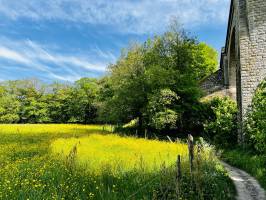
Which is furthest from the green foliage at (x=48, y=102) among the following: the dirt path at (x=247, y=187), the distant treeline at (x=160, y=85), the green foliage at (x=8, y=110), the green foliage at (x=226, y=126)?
the dirt path at (x=247, y=187)

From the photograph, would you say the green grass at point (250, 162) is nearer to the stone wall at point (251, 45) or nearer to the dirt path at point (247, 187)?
the dirt path at point (247, 187)

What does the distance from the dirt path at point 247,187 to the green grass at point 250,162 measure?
0.72 ft

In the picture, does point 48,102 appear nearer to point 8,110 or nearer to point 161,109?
point 8,110

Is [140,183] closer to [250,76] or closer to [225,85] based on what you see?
[250,76]

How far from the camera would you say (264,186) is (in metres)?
9.19

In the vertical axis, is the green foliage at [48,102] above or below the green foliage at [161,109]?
above

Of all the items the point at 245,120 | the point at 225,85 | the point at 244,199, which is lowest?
the point at 244,199

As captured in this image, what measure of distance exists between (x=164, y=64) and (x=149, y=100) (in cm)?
342

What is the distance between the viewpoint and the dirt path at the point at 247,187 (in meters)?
8.30

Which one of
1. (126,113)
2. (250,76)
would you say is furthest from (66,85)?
(250,76)

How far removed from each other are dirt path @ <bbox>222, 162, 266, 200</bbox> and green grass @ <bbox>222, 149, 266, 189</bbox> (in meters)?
0.22

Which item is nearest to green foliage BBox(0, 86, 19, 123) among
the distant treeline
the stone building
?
the distant treeline

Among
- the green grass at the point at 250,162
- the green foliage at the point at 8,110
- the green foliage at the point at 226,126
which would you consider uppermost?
the green foliage at the point at 8,110

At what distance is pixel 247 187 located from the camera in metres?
9.35
